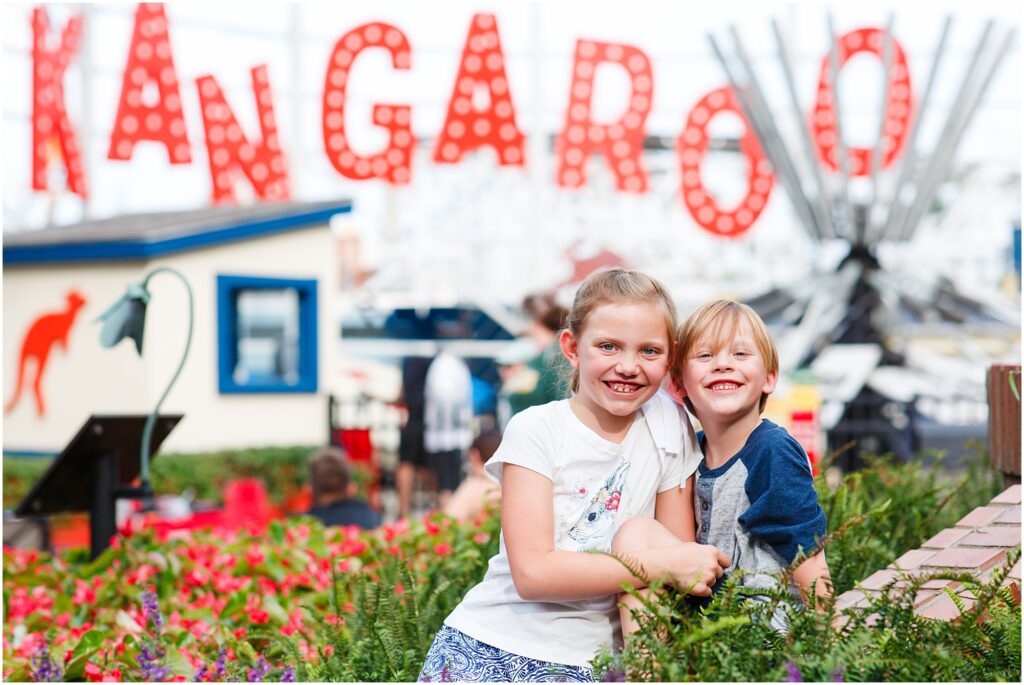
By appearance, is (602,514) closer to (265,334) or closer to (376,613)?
(376,613)

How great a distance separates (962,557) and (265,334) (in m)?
9.53

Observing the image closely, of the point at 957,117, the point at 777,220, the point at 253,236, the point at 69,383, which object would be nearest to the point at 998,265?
the point at 777,220

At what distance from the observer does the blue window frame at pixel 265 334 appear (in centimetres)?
1099

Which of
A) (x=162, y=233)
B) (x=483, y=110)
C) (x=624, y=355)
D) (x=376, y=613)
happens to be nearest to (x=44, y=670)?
(x=376, y=613)

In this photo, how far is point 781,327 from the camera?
13.0 meters

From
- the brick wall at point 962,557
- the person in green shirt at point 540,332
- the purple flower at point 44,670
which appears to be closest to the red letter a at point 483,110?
the person in green shirt at point 540,332

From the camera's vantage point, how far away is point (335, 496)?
679cm

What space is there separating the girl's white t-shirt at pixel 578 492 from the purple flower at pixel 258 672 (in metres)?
0.80

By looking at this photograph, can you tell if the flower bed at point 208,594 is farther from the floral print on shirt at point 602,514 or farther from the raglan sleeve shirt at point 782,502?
the raglan sleeve shirt at point 782,502

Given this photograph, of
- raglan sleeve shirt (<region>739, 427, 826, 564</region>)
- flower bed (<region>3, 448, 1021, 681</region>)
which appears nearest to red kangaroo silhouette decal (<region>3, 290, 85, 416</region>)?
flower bed (<region>3, 448, 1021, 681</region>)

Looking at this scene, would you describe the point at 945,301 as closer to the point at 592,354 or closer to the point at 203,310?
the point at 203,310

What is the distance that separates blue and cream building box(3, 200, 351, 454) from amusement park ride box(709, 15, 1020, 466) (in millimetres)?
4407

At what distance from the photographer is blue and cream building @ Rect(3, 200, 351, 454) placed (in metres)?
10.5

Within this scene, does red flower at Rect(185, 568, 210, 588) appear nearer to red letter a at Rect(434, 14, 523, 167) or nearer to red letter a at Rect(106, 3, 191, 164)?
red letter a at Rect(106, 3, 191, 164)
